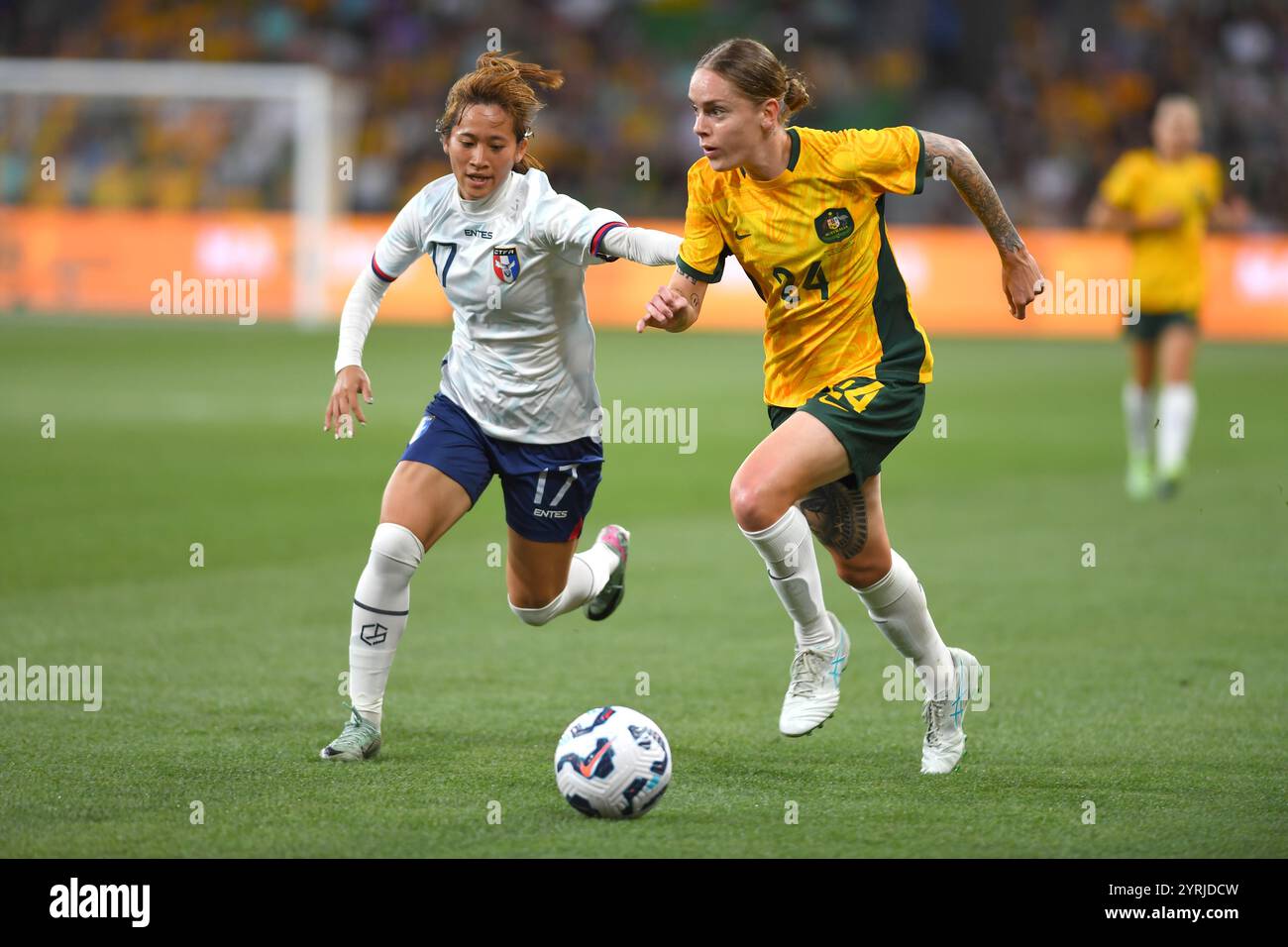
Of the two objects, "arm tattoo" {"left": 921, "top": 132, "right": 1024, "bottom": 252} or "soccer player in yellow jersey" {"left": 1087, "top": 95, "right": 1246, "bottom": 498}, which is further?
"soccer player in yellow jersey" {"left": 1087, "top": 95, "right": 1246, "bottom": 498}

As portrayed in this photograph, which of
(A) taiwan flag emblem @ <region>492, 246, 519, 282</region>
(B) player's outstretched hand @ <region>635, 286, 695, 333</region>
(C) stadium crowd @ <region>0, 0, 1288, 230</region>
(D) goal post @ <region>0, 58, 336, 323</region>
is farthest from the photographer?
(C) stadium crowd @ <region>0, 0, 1288, 230</region>

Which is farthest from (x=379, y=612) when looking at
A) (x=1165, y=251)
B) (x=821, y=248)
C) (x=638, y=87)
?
(x=638, y=87)

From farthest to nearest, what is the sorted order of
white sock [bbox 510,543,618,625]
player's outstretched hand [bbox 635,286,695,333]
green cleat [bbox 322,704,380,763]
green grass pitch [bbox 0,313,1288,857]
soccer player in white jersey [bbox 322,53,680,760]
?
white sock [bbox 510,543,618,625] → soccer player in white jersey [bbox 322,53,680,760] → green cleat [bbox 322,704,380,763] → player's outstretched hand [bbox 635,286,695,333] → green grass pitch [bbox 0,313,1288,857]

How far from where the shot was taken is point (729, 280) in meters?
24.6

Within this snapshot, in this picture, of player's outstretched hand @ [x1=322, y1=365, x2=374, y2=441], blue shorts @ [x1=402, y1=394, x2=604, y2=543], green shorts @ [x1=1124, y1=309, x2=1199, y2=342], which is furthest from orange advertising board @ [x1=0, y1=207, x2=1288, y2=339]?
player's outstretched hand @ [x1=322, y1=365, x2=374, y2=441]

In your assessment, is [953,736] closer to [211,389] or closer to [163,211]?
[211,389]

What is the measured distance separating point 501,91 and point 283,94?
2073 centimetres

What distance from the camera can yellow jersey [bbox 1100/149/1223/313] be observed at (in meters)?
12.3

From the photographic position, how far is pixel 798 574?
5512mm

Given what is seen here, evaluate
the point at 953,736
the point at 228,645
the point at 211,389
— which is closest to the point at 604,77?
the point at 211,389

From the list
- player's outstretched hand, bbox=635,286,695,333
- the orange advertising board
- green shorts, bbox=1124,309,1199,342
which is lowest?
player's outstretched hand, bbox=635,286,695,333

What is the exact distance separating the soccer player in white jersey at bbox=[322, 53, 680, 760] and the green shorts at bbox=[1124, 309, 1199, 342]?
7311mm

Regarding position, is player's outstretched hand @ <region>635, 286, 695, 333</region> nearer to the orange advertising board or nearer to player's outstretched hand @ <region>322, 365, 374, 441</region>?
player's outstretched hand @ <region>322, 365, 374, 441</region>

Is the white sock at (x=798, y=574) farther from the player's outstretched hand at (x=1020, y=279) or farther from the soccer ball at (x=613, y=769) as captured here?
the player's outstretched hand at (x=1020, y=279)
